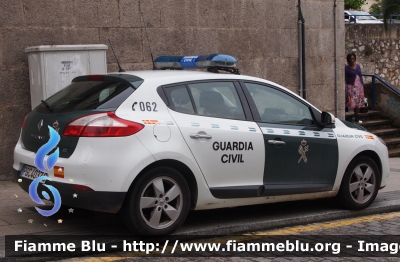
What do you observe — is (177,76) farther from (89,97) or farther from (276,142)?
(276,142)

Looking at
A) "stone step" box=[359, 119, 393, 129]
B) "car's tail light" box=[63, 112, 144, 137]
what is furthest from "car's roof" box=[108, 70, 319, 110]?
"stone step" box=[359, 119, 393, 129]

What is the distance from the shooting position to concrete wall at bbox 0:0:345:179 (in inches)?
350

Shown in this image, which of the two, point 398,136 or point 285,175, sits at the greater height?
point 285,175

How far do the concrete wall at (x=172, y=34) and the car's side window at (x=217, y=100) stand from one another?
136 inches

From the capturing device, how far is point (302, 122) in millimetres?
7078

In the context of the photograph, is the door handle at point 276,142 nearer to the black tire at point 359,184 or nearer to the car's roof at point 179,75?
the car's roof at point 179,75

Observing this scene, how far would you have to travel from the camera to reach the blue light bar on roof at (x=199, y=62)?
6.98 meters

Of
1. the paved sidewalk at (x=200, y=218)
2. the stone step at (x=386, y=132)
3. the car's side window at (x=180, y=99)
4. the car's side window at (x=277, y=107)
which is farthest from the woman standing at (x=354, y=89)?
the car's side window at (x=180, y=99)

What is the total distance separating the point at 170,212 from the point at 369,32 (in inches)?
529

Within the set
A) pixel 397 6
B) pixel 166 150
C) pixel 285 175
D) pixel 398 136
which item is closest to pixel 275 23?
pixel 398 136

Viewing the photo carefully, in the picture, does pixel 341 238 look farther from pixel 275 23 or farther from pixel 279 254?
pixel 275 23

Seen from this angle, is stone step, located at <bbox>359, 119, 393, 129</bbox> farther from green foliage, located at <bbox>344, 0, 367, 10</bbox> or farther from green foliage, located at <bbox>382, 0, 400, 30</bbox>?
green foliage, located at <bbox>344, 0, 367, 10</bbox>

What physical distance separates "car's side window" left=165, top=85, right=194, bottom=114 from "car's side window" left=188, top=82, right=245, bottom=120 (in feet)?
0.25

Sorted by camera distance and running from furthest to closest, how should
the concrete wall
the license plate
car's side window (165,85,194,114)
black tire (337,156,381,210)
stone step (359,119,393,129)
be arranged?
stone step (359,119,393,129) < the concrete wall < black tire (337,156,381,210) < car's side window (165,85,194,114) < the license plate
